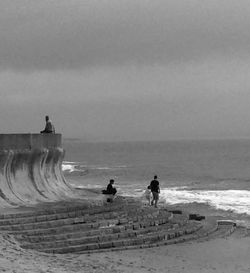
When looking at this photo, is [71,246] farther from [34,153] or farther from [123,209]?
[34,153]

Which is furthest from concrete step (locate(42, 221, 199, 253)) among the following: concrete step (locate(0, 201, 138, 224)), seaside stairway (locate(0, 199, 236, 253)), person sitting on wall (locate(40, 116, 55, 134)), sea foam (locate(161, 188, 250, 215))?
sea foam (locate(161, 188, 250, 215))

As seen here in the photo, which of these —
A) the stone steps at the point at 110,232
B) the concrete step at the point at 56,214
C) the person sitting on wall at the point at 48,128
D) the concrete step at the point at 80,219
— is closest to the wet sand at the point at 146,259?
the stone steps at the point at 110,232

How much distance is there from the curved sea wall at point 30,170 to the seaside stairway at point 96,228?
6.65 ft

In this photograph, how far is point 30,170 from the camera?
22.2 metres

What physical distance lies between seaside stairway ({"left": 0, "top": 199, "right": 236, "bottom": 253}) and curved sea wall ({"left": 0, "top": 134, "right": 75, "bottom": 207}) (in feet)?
6.65

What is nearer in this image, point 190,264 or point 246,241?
point 190,264

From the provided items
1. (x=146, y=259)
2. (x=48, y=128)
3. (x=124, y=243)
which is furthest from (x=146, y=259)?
(x=48, y=128)

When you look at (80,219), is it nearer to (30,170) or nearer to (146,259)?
(146,259)

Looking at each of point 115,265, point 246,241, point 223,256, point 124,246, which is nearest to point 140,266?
point 115,265

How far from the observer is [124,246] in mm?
18281

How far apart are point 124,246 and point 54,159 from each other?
6651 millimetres

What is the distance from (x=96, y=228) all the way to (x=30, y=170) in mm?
4413

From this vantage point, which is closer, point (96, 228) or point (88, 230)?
point (88, 230)

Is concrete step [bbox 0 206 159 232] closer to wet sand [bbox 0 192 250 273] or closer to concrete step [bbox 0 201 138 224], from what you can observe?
concrete step [bbox 0 201 138 224]
